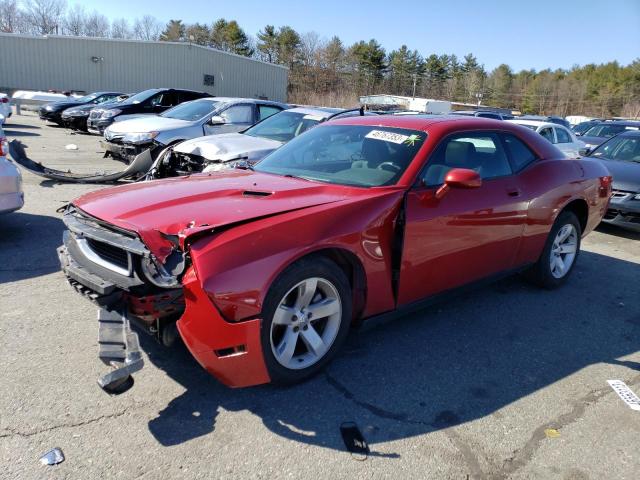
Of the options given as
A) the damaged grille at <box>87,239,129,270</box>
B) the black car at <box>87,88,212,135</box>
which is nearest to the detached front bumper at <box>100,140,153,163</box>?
the black car at <box>87,88,212,135</box>

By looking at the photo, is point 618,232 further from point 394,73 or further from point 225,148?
point 394,73

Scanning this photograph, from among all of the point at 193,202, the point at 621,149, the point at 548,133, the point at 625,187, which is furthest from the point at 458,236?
the point at 548,133

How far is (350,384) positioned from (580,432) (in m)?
1.34

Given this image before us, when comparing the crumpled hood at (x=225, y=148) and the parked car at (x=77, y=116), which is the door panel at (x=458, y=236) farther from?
the parked car at (x=77, y=116)

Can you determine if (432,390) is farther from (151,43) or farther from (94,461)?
(151,43)

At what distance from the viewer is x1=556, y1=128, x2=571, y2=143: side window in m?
12.4

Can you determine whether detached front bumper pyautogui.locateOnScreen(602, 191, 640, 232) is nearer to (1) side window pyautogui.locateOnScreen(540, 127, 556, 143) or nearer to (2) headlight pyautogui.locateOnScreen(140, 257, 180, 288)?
(1) side window pyautogui.locateOnScreen(540, 127, 556, 143)

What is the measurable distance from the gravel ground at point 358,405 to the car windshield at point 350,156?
4.01 feet

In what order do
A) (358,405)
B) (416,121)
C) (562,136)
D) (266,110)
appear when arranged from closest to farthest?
1. (358,405)
2. (416,121)
3. (266,110)
4. (562,136)

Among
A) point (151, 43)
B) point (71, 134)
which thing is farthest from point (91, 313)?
point (151, 43)

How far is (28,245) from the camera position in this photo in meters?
5.34

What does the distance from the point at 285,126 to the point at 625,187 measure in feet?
18.1

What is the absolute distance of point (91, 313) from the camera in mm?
3812

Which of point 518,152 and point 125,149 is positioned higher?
point 518,152
